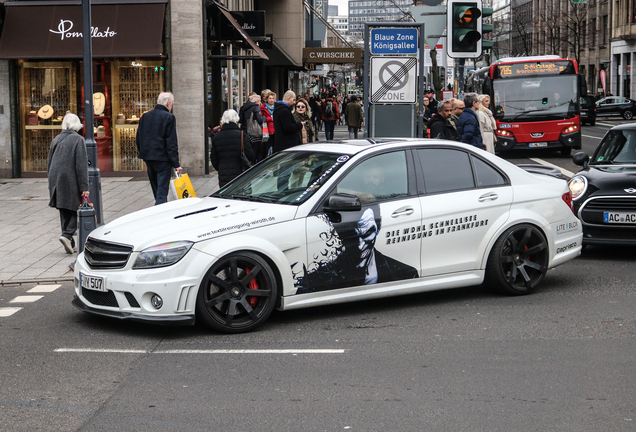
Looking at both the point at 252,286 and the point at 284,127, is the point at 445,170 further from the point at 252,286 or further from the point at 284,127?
the point at 284,127

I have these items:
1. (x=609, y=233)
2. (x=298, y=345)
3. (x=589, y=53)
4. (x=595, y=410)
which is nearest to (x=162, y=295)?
A: (x=298, y=345)

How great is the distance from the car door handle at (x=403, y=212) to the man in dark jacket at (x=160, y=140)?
529cm

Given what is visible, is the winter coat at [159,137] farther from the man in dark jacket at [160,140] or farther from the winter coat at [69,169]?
the winter coat at [69,169]

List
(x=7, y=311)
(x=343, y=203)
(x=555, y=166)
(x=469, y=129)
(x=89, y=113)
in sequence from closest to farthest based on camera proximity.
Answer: (x=343, y=203) → (x=7, y=311) → (x=89, y=113) → (x=469, y=129) → (x=555, y=166)

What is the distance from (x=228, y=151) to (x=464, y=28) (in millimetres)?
3867

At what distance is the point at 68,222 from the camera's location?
1063 cm

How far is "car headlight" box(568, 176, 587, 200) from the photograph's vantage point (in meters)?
9.93

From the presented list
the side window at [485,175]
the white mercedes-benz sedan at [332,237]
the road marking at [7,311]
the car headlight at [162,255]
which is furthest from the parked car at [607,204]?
the road marking at [7,311]

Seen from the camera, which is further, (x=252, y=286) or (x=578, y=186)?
(x=578, y=186)

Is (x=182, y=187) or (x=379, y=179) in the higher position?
(x=379, y=179)

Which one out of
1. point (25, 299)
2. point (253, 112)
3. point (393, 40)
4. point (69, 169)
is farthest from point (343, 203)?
point (253, 112)

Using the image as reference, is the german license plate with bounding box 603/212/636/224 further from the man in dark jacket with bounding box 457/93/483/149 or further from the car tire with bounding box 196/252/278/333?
the car tire with bounding box 196/252/278/333

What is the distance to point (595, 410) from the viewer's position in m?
4.80

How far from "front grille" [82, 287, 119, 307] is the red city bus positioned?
19.9 meters
